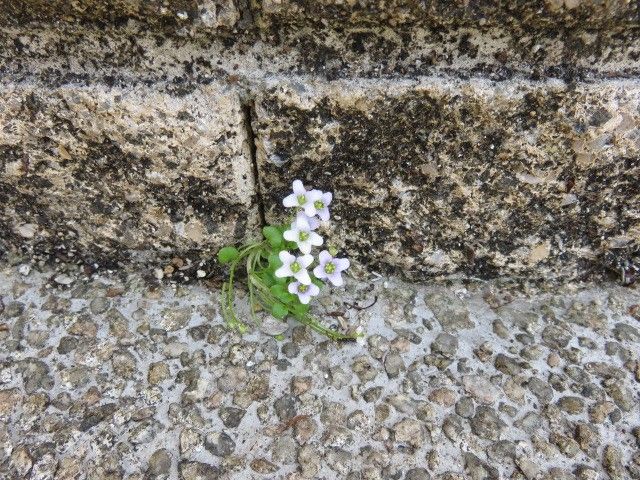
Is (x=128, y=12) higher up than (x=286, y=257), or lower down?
higher up

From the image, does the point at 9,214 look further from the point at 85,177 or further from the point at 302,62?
the point at 302,62

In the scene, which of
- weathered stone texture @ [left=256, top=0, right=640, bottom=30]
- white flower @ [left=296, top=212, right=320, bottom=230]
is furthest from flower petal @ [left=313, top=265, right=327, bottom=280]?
weathered stone texture @ [left=256, top=0, right=640, bottom=30]

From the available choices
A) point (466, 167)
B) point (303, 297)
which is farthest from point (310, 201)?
point (466, 167)

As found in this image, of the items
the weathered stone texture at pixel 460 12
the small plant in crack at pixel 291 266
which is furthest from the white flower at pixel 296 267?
the weathered stone texture at pixel 460 12

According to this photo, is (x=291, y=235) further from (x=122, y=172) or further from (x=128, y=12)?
(x=128, y=12)

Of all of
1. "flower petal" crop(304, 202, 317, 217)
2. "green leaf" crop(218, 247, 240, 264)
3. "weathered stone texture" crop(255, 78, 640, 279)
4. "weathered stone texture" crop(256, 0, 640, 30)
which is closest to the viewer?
"weathered stone texture" crop(256, 0, 640, 30)

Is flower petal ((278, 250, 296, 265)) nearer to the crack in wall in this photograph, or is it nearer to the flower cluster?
the flower cluster
